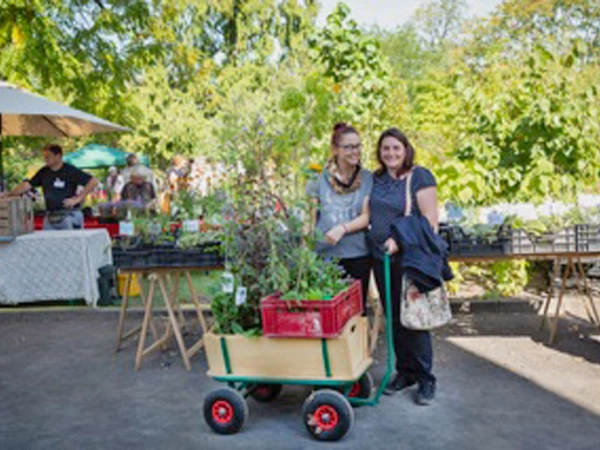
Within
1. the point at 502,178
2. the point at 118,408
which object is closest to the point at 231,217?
the point at 118,408

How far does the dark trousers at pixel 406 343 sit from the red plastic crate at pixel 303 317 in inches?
23.3

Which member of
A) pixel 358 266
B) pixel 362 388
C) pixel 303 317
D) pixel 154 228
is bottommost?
pixel 362 388

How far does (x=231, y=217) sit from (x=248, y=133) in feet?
1.59

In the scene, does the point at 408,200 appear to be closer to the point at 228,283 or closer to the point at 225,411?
the point at 228,283

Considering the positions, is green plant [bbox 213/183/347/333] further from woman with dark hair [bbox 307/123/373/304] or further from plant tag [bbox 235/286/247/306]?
woman with dark hair [bbox 307/123/373/304]

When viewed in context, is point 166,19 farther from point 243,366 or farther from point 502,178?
point 243,366

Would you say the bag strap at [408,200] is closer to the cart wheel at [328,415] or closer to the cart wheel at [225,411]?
the cart wheel at [328,415]

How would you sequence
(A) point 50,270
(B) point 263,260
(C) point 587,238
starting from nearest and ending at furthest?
(B) point 263,260 < (C) point 587,238 < (A) point 50,270

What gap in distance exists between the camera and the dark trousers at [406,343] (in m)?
4.18

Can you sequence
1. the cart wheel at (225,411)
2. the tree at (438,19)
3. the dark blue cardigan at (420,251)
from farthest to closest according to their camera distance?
the tree at (438,19) → the dark blue cardigan at (420,251) → the cart wheel at (225,411)

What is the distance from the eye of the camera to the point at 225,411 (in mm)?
3811

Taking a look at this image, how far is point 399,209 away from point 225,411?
1.48 metres

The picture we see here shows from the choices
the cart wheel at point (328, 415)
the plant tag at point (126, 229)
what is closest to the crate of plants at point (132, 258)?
the plant tag at point (126, 229)

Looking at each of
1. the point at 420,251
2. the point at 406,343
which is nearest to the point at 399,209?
the point at 420,251
